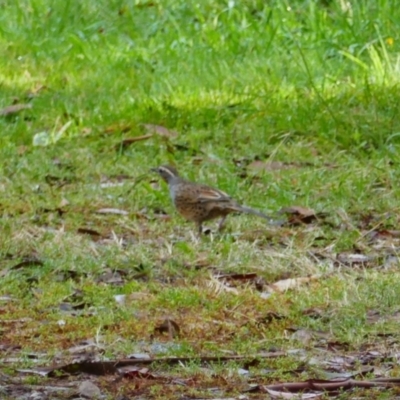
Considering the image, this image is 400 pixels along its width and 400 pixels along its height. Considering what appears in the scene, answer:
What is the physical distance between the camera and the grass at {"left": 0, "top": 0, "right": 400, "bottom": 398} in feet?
17.2

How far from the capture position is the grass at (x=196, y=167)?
17.2 feet

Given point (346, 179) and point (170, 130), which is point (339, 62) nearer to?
point (170, 130)

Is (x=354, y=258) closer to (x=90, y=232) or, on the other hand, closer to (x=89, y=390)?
(x=90, y=232)

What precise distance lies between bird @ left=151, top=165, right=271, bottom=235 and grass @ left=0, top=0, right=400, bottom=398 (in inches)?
4.4

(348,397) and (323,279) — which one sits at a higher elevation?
(348,397)

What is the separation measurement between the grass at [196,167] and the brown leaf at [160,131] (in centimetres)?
4

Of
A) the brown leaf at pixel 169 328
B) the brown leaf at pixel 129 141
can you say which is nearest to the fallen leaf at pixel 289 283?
the brown leaf at pixel 169 328

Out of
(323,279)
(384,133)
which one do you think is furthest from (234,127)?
(323,279)

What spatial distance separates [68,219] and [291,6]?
180 inches

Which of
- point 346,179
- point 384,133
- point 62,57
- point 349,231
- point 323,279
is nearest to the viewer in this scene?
point 323,279

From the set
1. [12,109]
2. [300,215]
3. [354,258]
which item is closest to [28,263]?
[354,258]

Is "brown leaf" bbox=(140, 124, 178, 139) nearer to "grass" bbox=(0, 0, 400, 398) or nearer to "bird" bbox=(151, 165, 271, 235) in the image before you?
"grass" bbox=(0, 0, 400, 398)

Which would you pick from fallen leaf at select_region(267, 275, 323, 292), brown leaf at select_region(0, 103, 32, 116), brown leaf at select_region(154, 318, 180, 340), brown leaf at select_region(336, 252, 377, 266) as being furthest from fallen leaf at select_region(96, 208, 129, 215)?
brown leaf at select_region(154, 318, 180, 340)

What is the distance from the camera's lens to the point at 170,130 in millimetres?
8914
